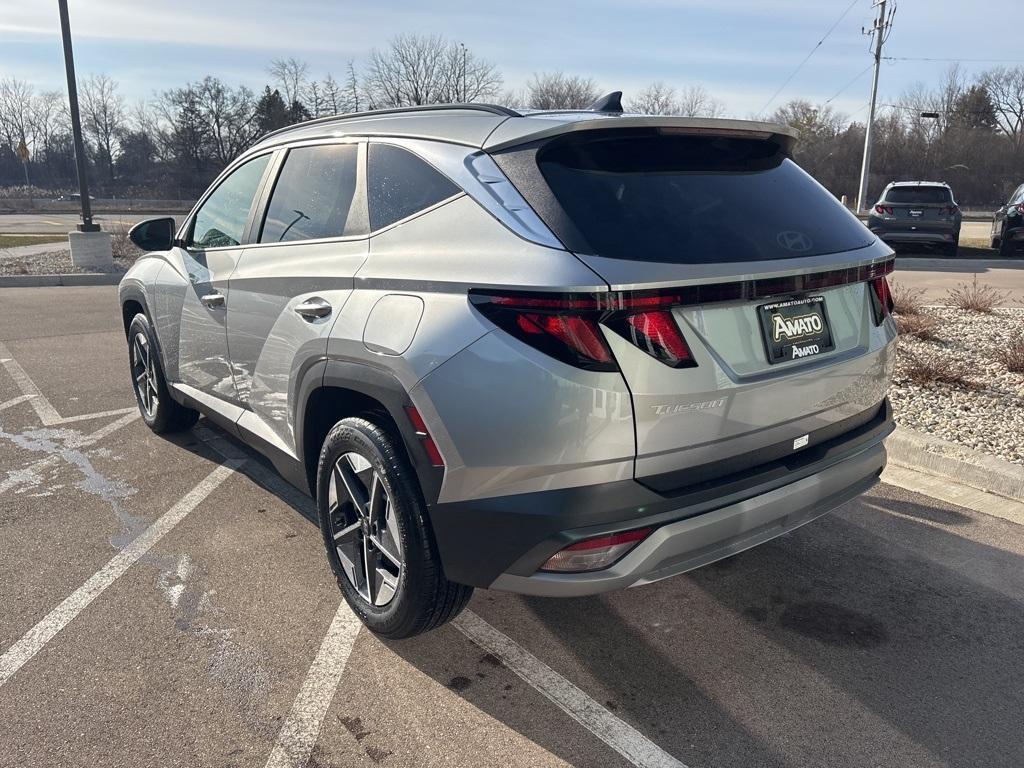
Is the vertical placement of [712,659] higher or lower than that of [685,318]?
lower

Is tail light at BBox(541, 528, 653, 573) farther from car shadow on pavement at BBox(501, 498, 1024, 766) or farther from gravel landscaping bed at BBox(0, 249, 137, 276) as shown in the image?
gravel landscaping bed at BBox(0, 249, 137, 276)

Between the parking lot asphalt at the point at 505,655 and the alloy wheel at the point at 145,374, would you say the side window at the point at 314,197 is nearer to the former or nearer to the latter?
the parking lot asphalt at the point at 505,655

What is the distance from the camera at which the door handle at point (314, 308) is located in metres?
2.93

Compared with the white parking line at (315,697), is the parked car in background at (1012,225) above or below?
above

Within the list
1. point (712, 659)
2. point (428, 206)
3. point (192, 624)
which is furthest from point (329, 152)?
point (712, 659)

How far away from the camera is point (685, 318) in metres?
2.23

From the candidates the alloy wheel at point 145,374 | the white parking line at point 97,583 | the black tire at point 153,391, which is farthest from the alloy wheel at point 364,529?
the alloy wheel at point 145,374

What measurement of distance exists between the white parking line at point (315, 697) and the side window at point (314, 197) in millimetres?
1549

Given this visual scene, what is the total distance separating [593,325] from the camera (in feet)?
7.01

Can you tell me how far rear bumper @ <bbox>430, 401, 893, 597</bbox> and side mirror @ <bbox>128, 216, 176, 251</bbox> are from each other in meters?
3.11

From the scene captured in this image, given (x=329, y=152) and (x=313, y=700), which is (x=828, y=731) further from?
(x=329, y=152)

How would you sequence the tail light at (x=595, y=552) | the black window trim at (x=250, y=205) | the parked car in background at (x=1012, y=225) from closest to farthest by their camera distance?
1. the tail light at (x=595, y=552)
2. the black window trim at (x=250, y=205)
3. the parked car in background at (x=1012, y=225)

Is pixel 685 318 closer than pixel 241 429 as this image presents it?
Yes

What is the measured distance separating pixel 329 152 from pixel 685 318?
192 centimetres
